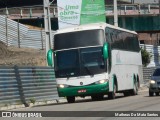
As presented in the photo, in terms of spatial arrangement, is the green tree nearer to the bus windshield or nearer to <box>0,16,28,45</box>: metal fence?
<box>0,16,28,45</box>: metal fence

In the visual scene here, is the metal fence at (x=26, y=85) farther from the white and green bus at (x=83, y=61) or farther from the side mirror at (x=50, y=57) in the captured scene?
the white and green bus at (x=83, y=61)

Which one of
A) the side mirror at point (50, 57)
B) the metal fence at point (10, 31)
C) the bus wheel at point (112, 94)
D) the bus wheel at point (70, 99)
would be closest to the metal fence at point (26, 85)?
the bus wheel at point (70, 99)

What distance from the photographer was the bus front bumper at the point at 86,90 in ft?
94.7

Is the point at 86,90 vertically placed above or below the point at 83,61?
below

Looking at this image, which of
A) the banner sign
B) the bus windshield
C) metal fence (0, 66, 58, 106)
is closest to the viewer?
metal fence (0, 66, 58, 106)

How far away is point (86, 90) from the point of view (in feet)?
94.9

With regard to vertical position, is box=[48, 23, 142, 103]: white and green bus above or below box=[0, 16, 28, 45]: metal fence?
above

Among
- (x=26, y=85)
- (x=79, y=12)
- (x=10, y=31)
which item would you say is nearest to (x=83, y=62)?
(x=26, y=85)

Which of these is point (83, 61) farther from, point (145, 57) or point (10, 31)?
point (145, 57)

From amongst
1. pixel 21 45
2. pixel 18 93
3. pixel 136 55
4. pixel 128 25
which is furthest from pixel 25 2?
pixel 18 93

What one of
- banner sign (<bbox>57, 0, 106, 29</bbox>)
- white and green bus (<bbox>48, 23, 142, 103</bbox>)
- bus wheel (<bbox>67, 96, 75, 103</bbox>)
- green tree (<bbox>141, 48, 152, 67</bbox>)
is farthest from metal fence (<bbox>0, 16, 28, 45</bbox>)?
white and green bus (<bbox>48, 23, 142, 103</bbox>)

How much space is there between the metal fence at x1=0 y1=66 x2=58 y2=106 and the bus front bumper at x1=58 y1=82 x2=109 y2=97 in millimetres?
1882

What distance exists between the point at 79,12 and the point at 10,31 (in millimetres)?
16007

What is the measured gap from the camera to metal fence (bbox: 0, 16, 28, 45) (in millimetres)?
61375
